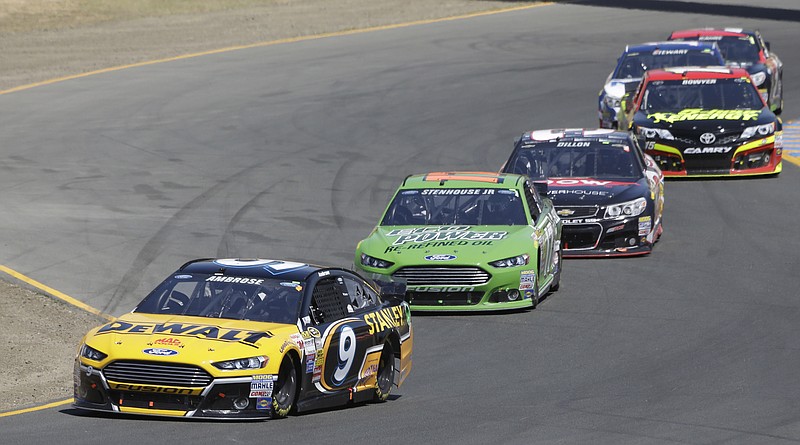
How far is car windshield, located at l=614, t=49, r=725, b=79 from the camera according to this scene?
2892cm

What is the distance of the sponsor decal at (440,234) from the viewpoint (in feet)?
54.4

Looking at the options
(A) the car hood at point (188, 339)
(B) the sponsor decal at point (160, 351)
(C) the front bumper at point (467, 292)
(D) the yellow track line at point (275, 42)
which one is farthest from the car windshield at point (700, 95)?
(B) the sponsor decal at point (160, 351)

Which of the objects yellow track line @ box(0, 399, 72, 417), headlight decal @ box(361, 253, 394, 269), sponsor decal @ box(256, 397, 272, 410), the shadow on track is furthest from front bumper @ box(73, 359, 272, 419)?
the shadow on track

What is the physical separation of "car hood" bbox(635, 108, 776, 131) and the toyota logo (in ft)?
0.42

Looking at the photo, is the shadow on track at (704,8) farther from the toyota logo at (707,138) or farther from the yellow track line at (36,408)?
the yellow track line at (36,408)

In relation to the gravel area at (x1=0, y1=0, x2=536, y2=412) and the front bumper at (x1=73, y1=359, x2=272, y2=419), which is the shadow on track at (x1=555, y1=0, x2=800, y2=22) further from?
the front bumper at (x1=73, y1=359, x2=272, y2=419)

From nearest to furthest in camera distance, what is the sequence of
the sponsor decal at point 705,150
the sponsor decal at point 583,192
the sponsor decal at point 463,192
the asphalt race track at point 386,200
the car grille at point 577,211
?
the asphalt race track at point 386,200
the sponsor decal at point 463,192
the car grille at point 577,211
the sponsor decal at point 583,192
the sponsor decal at point 705,150

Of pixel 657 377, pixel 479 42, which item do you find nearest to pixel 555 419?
pixel 657 377

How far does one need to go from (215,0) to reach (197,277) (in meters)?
34.2

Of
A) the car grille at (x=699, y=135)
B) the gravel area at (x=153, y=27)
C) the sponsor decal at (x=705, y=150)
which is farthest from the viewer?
the gravel area at (x=153, y=27)

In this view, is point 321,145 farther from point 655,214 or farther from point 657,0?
point 657,0

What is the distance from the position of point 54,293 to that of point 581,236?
663 cm

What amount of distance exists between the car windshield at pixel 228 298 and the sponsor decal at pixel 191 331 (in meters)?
0.44

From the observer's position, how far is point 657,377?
13117mm
